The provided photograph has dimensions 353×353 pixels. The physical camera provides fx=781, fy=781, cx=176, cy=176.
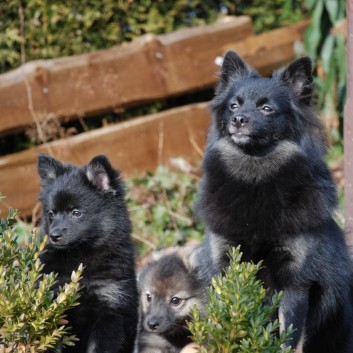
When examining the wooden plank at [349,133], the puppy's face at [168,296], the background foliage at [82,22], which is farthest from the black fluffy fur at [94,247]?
the background foliage at [82,22]

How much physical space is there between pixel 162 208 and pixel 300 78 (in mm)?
3929

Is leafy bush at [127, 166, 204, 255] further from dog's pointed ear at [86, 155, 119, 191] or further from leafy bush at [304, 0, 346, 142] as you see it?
dog's pointed ear at [86, 155, 119, 191]

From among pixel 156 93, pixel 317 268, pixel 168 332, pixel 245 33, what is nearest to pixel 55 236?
pixel 168 332

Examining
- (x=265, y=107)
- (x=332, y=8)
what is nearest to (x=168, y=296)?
(x=265, y=107)

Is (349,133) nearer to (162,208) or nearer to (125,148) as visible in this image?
(162,208)

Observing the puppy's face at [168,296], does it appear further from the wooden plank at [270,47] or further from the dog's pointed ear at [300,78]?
the wooden plank at [270,47]

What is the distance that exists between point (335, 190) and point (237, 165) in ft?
2.20

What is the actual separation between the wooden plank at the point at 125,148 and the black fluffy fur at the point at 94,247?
9.61 ft

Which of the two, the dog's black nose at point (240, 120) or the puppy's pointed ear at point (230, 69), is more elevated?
the puppy's pointed ear at point (230, 69)

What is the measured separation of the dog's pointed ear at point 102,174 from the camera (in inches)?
218

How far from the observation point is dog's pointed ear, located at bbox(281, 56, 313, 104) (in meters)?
5.16

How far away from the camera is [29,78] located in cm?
845

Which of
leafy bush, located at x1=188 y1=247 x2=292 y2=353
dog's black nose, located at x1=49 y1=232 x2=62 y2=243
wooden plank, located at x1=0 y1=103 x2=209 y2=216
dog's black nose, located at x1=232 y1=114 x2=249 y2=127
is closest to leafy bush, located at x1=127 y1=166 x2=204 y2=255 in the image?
wooden plank, located at x1=0 y1=103 x2=209 y2=216

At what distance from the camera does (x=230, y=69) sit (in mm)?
5441
